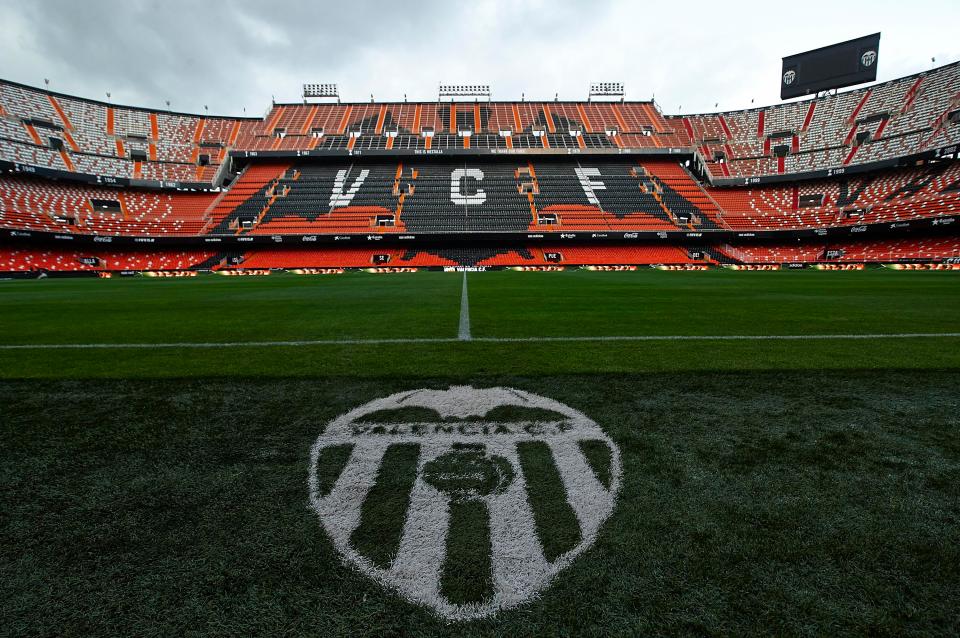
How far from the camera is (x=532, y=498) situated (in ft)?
4.71

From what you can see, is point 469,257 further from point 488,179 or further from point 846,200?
point 846,200

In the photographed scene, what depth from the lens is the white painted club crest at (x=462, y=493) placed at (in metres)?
1.11

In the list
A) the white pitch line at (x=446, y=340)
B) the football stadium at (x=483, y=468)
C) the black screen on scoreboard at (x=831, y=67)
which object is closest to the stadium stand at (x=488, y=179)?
the black screen on scoreboard at (x=831, y=67)

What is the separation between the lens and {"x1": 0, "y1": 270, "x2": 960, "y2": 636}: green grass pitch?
0.99 meters

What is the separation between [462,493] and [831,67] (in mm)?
52737

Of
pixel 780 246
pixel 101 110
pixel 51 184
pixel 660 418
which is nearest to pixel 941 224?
pixel 780 246

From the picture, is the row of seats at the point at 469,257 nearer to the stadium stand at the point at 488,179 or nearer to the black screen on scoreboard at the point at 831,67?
the stadium stand at the point at 488,179

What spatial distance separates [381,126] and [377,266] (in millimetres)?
20039

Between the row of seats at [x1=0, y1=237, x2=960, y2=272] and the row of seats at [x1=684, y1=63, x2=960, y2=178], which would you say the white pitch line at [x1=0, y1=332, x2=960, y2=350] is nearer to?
the row of seats at [x1=0, y1=237, x2=960, y2=272]

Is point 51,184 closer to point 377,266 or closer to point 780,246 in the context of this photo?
point 377,266

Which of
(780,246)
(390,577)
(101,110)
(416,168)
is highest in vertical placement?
(101,110)

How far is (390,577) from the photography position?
1.10 metres

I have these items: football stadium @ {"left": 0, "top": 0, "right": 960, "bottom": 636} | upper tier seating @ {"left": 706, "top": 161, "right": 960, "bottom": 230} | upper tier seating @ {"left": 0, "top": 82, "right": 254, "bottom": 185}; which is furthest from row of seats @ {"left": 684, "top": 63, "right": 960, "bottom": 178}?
upper tier seating @ {"left": 0, "top": 82, "right": 254, "bottom": 185}

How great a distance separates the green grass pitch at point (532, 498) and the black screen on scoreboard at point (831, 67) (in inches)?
1900
